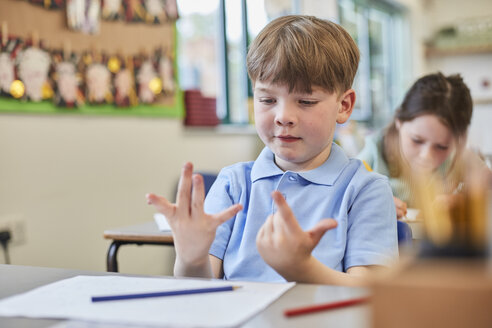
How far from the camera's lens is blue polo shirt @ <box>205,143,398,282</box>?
1.08 meters

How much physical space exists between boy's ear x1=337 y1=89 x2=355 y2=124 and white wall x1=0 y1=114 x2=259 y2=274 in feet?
4.94

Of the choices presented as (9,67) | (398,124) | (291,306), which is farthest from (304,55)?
(9,67)

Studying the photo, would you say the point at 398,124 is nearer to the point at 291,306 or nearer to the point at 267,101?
the point at 267,101

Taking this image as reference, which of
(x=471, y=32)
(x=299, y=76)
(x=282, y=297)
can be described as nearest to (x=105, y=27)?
(x=299, y=76)

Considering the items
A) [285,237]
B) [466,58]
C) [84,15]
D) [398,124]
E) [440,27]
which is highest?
[440,27]

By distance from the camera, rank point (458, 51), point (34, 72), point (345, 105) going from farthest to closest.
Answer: point (458, 51)
point (34, 72)
point (345, 105)

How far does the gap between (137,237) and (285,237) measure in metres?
1.11

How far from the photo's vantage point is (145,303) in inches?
28.1

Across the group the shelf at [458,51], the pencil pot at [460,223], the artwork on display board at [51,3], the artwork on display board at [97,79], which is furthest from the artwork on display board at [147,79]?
the shelf at [458,51]

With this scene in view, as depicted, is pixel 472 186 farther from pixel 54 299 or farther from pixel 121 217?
pixel 121 217

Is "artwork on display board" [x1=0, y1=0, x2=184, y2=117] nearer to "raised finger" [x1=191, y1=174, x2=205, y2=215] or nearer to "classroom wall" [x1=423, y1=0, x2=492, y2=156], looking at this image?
"raised finger" [x1=191, y1=174, x2=205, y2=215]

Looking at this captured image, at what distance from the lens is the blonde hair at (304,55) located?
115cm

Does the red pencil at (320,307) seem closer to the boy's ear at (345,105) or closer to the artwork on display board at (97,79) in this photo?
the boy's ear at (345,105)

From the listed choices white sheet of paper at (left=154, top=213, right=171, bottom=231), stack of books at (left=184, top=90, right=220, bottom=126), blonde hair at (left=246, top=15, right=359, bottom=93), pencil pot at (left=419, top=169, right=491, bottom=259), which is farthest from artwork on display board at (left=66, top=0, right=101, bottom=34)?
pencil pot at (left=419, top=169, right=491, bottom=259)
